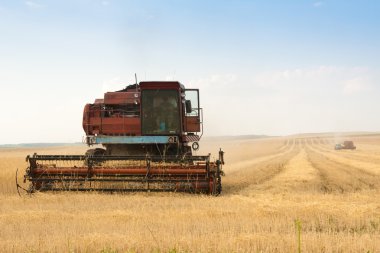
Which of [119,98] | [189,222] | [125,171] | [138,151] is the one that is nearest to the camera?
[189,222]

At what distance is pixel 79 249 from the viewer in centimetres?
586

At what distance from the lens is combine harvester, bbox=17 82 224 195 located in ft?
38.0

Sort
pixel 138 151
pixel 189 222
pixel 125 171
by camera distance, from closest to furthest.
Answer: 1. pixel 189 222
2. pixel 125 171
3. pixel 138 151

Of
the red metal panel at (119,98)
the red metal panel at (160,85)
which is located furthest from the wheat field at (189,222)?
the red metal panel at (119,98)

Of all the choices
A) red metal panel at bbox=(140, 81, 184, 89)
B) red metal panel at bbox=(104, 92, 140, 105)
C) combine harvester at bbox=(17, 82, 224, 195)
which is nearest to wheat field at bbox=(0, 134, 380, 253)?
combine harvester at bbox=(17, 82, 224, 195)

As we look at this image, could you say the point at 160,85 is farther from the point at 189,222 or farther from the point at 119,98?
the point at 189,222

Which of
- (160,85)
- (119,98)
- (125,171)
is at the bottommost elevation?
(125,171)

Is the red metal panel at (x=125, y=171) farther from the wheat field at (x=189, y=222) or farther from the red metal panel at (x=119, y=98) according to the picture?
the red metal panel at (x=119, y=98)

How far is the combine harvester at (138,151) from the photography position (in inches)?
456

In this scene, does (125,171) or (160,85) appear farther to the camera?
(160,85)

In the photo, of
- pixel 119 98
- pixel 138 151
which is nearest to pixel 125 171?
pixel 138 151

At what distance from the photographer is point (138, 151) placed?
14.0m

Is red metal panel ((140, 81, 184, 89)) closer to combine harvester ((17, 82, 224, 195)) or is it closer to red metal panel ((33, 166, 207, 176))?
combine harvester ((17, 82, 224, 195))

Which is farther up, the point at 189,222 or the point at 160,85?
the point at 160,85
